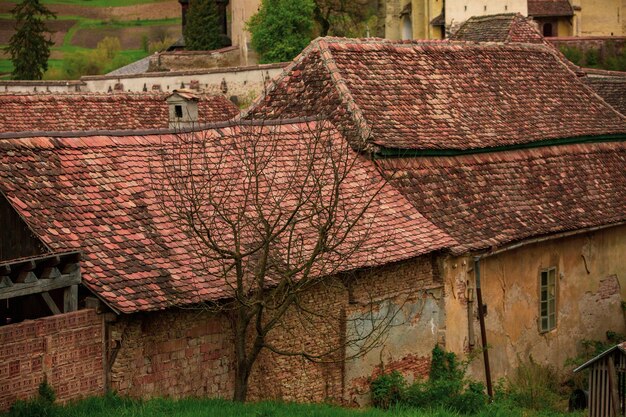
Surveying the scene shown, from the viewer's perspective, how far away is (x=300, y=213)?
1878 cm

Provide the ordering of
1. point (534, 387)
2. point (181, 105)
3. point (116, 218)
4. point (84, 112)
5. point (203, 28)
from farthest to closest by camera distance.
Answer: point (203, 28) < point (181, 105) < point (84, 112) < point (534, 387) < point (116, 218)

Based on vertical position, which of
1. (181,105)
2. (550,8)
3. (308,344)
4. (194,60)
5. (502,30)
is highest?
(550,8)

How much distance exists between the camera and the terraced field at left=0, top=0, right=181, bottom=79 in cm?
8397

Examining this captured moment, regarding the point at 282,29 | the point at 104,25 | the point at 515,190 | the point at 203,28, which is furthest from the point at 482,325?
the point at 104,25

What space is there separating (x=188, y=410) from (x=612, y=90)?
24.7 meters

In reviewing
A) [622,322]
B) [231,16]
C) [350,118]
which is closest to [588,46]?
[231,16]

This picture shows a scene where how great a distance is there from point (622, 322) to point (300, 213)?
941 centimetres

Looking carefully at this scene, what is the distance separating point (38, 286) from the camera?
1536 cm

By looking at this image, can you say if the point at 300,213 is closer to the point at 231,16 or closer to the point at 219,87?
the point at 219,87

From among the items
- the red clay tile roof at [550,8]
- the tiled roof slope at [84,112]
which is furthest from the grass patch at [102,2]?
the tiled roof slope at [84,112]

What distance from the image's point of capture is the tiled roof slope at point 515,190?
71.3 feet

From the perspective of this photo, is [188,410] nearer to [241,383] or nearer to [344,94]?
[241,383]

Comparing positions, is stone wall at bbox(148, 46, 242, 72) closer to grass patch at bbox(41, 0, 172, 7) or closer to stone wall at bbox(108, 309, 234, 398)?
grass patch at bbox(41, 0, 172, 7)

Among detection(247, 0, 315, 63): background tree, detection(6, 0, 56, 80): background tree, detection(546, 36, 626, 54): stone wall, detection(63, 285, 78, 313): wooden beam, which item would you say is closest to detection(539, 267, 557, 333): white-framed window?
detection(63, 285, 78, 313): wooden beam
